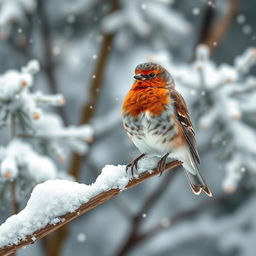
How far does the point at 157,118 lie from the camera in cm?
267

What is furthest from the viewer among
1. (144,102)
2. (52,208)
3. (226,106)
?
(226,106)

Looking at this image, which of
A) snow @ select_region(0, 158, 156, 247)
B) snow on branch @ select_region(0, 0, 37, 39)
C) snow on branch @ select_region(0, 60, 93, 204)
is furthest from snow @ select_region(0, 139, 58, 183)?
snow on branch @ select_region(0, 0, 37, 39)

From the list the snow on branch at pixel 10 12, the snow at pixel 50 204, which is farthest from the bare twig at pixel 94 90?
the snow at pixel 50 204

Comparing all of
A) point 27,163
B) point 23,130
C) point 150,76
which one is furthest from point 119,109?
point 150,76

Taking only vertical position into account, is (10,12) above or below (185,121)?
above

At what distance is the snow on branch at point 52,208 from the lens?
6.00 feet

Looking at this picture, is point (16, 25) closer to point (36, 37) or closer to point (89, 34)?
point (89, 34)

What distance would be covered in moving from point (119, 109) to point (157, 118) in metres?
3.79

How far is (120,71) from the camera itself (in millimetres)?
7566

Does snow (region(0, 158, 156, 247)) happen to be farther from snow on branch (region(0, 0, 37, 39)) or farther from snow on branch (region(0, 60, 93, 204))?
snow on branch (region(0, 0, 37, 39))

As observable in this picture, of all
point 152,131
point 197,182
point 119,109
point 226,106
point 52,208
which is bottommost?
point 52,208

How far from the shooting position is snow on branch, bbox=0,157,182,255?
1.83 meters

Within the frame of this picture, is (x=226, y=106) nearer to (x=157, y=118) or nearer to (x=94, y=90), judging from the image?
(x=157, y=118)

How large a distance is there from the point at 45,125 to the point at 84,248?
451 cm
